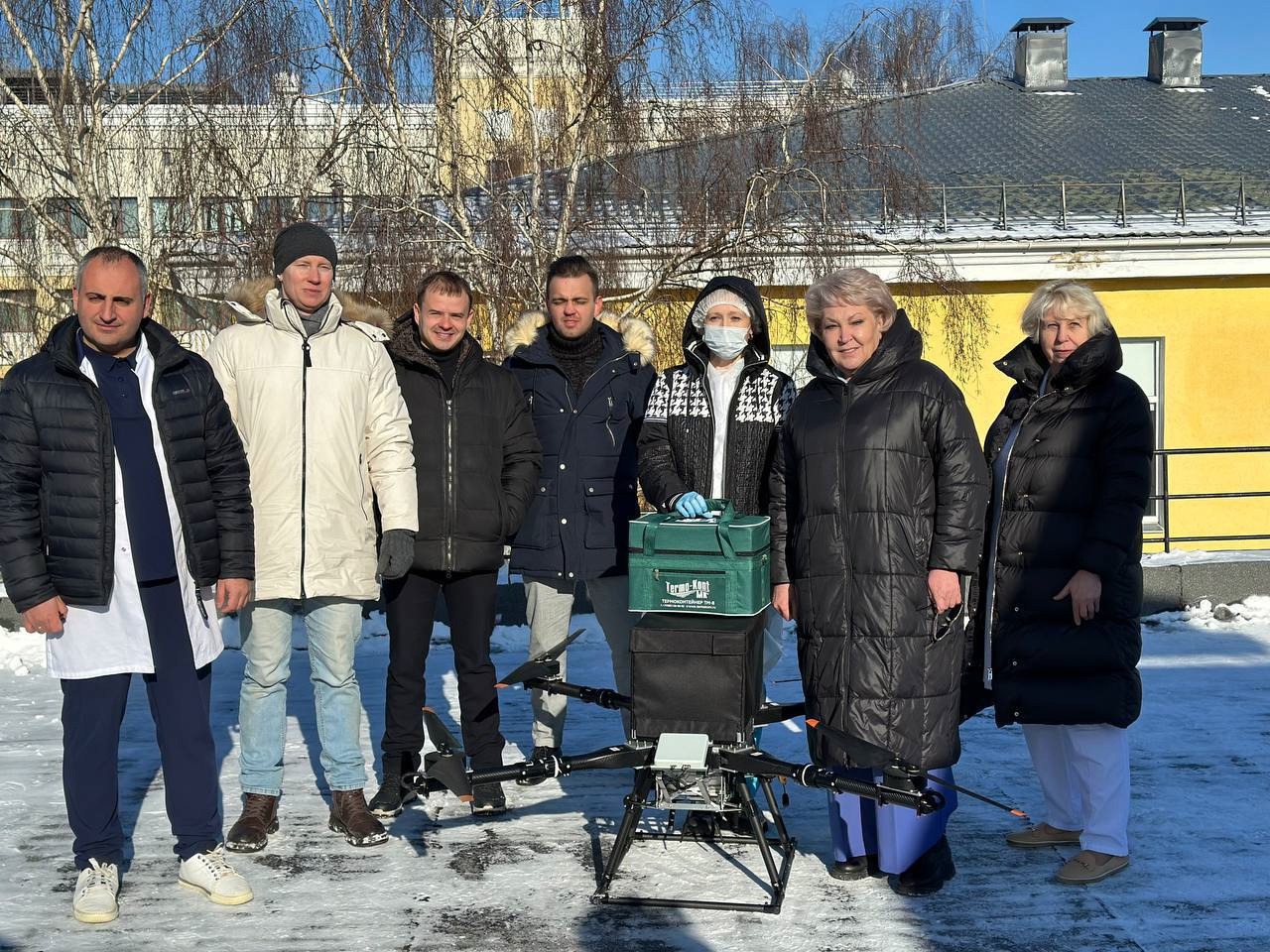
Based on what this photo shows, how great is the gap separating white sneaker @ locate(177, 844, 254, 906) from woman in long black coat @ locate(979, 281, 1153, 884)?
2.74 metres

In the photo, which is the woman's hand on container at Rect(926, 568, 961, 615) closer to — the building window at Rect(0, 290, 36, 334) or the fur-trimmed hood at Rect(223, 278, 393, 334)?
the fur-trimmed hood at Rect(223, 278, 393, 334)

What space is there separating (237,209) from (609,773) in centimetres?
723

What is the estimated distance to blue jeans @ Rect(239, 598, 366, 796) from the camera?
506cm

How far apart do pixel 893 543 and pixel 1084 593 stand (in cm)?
71

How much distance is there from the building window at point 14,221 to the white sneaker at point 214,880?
8.59 metres

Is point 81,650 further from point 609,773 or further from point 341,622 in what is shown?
point 609,773

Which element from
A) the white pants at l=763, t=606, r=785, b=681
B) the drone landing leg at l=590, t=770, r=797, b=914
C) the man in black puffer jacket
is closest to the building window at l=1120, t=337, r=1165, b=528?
the white pants at l=763, t=606, r=785, b=681

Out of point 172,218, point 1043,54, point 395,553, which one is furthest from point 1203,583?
point 1043,54

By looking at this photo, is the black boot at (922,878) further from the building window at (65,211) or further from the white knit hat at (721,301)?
the building window at (65,211)

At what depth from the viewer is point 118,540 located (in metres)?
4.40

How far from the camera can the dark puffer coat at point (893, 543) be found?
446 cm

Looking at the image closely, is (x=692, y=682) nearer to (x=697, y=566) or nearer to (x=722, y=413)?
(x=697, y=566)

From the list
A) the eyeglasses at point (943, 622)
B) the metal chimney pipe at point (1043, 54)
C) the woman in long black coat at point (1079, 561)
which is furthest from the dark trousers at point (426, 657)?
the metal chimney pipe at point (1043, 54)

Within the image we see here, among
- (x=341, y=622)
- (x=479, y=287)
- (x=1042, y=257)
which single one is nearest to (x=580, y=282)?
(x=341, y=622)
